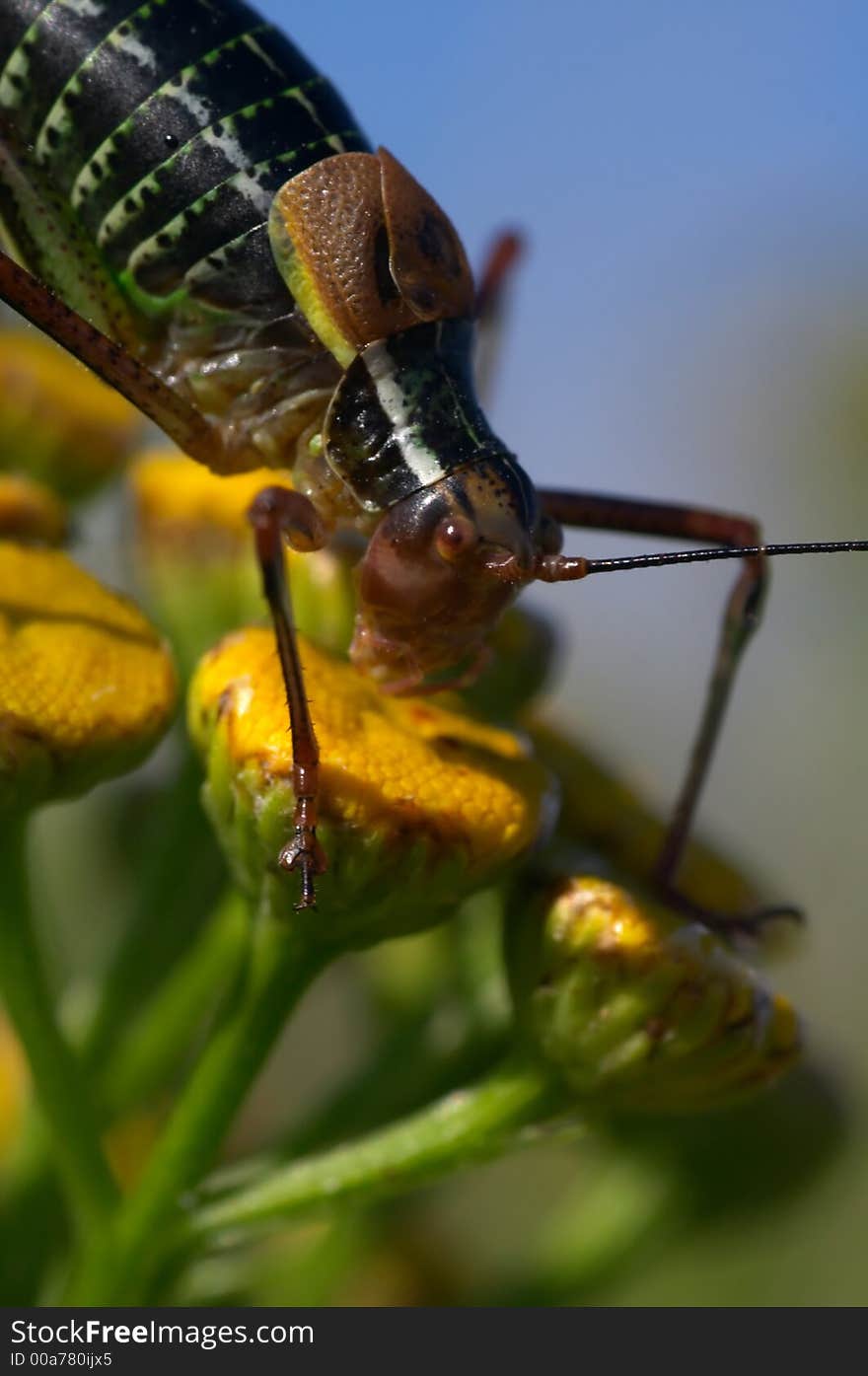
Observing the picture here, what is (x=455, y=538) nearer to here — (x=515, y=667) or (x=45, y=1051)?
(x=515, y=667)

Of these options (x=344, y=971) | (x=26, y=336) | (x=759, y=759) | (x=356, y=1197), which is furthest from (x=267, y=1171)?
(x=759, y=759)

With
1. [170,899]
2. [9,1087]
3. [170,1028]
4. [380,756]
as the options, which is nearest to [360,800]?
[380,756]

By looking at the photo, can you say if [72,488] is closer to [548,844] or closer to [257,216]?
[257,216]

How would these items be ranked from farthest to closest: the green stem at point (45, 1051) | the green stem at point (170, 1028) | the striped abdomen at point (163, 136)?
the green stem at point (170, 1028) → the striped abdomen at point (163, 136) → the green stem at point (45, 1051)

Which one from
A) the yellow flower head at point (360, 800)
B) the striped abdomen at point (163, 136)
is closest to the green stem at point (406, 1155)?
the yellow flower head at point (360, 800)

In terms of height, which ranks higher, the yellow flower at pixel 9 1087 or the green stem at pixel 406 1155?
the green stem at pixel 406 1155

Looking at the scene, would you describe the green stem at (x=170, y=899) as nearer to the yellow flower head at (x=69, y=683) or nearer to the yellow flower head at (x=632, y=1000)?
the yellow flower head at (x=69, y=683)

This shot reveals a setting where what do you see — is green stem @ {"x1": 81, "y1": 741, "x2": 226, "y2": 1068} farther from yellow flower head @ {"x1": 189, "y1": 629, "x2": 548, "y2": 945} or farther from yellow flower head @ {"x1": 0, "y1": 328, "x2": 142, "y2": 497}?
yellow flower head @ {"x1": 0, "y1": 328, "x2": 142, "y2": 497}
